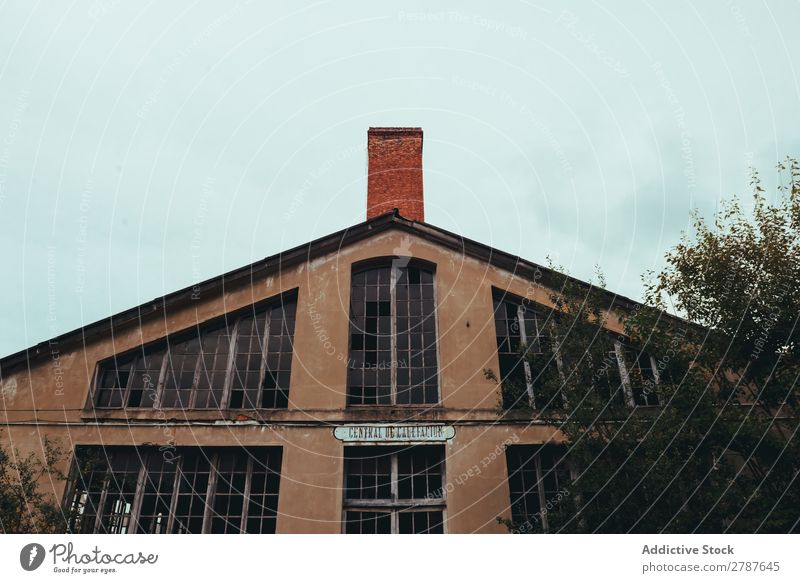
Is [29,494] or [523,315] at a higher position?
[523,315]

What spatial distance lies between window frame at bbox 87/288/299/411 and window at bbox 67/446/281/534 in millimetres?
1128

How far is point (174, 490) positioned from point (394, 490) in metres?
4.94

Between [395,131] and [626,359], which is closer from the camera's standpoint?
[626,359]

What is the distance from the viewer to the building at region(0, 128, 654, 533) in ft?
41.5

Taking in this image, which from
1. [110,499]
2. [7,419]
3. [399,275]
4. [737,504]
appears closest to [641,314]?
[737,504]

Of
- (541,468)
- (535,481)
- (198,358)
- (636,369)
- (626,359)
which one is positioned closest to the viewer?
(535,481)

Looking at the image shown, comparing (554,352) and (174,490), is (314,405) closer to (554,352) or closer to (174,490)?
(174,490)

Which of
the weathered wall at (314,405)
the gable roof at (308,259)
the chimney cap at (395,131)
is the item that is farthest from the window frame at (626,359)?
the chimney cap at (395,131)

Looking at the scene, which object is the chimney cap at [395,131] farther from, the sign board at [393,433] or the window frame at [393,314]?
the sign board at [393,433]

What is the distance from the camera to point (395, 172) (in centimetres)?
2202

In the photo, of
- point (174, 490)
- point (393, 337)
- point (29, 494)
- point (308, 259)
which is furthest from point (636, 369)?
point (29, 494)

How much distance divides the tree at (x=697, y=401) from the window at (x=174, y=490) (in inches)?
233

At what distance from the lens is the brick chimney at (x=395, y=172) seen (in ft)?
70.2

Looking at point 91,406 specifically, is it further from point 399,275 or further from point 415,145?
point 415,145
